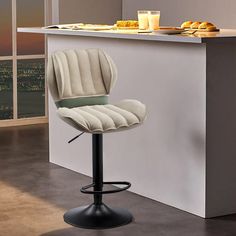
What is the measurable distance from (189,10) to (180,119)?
3.36 metres

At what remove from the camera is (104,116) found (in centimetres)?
387

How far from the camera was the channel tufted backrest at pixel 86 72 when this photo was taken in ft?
13.6

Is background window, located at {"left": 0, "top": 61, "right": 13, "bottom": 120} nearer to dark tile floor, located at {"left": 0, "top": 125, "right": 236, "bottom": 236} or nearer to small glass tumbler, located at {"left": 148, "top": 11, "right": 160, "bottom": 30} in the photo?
dark tile floor, located at {"left": 0, "top": 125, "right": 236, "bottom": 236}

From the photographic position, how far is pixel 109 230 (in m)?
3.85

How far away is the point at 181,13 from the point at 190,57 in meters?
3.48

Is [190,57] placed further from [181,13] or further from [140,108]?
[181,13]

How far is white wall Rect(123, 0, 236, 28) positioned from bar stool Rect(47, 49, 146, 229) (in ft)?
9.57

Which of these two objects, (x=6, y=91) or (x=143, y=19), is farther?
(x=6, y=91)

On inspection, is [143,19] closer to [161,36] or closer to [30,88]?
[161,36]

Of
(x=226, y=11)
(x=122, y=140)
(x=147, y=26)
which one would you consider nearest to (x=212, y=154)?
(x=122, y=140)

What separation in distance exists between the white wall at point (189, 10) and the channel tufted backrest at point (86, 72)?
289 cm

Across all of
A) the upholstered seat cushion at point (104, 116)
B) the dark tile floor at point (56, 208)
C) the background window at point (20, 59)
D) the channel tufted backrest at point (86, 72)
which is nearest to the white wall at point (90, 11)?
the background window at point (20, 59)

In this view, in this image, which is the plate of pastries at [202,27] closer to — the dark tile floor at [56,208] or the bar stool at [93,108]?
the bar stool at [93,108]

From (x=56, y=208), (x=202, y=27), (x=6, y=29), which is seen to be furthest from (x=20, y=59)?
(x=56, y=208)
